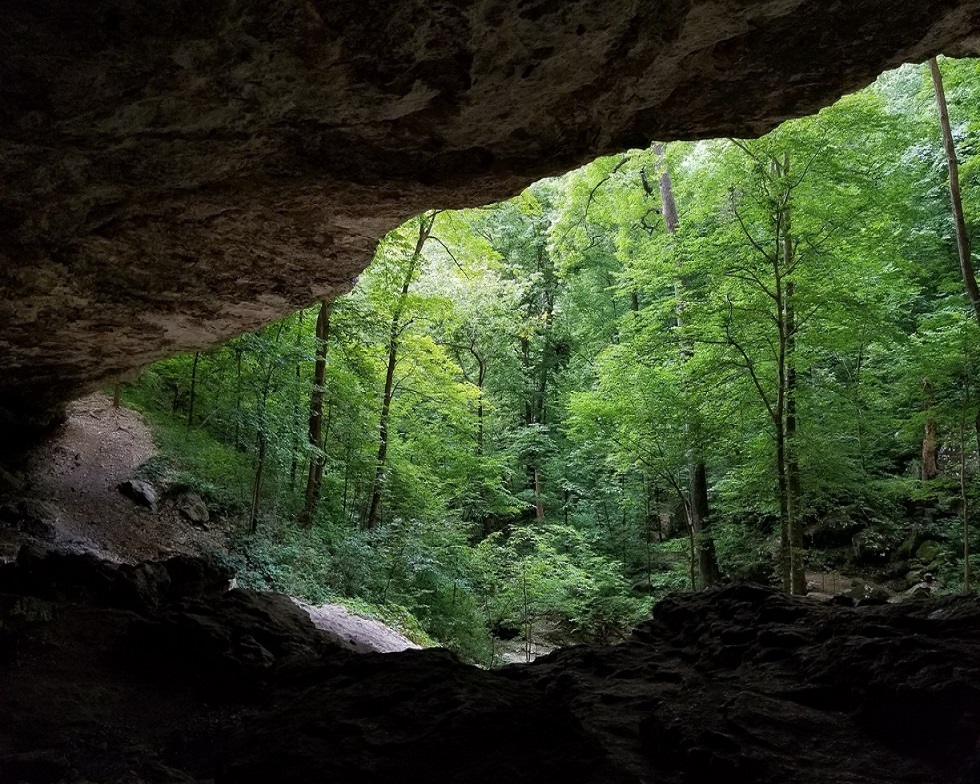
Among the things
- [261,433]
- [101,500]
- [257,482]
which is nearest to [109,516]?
[101,500]

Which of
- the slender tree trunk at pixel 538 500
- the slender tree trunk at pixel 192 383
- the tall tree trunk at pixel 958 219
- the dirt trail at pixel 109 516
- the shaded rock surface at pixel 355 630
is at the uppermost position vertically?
the tall tree trunk at pixel 958 219

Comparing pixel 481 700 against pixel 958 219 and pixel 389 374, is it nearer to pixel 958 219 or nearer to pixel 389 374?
pixel 958 219

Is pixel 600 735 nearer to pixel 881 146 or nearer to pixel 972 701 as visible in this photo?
pixel 972 701

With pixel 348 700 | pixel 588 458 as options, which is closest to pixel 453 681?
pixel 348 700

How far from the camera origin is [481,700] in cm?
405

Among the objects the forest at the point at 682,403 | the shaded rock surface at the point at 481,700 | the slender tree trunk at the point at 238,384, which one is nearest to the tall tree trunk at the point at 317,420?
the forest at the point at 682,403

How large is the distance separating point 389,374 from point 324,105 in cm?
1010

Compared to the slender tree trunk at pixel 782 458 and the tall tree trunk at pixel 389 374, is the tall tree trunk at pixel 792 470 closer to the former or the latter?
the slender tree trunk at pixel 782 458

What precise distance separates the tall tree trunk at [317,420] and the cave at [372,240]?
531 centimetres

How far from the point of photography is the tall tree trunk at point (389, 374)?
1365cm

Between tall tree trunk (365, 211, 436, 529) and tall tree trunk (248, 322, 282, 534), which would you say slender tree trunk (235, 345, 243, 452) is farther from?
tall tree trunk (365, 211, 436, 529)

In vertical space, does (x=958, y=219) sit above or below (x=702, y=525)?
above

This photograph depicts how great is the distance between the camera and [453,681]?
173 inches

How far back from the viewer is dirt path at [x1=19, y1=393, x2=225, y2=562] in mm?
9023
